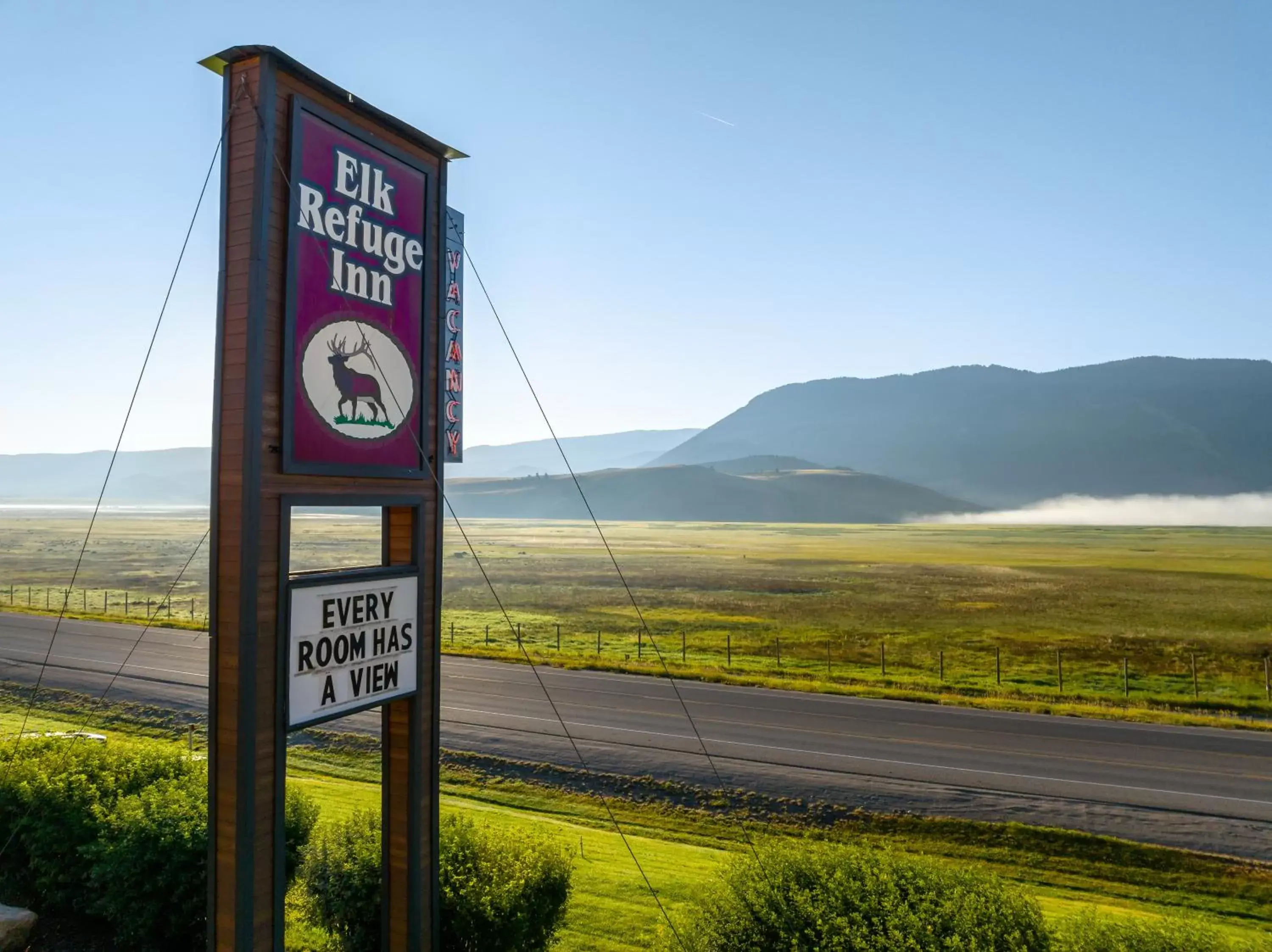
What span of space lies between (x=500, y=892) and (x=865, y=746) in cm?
1628

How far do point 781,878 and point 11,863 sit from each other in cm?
984

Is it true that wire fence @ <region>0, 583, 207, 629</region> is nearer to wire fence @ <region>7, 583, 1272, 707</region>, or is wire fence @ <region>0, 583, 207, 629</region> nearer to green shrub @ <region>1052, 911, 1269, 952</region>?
wire fence @ <region>7, 583, 1272, 707</region>

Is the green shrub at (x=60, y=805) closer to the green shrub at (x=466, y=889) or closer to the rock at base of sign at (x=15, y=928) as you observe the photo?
the rock at base of sign at (x=15, y=928)

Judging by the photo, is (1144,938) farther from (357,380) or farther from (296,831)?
(296,831)

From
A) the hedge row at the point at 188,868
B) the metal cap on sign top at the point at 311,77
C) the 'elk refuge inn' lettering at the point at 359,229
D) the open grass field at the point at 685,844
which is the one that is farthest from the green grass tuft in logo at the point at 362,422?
the open grass field at the point at 685,844

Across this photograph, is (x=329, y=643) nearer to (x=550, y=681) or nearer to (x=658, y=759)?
(x=658, y=759)

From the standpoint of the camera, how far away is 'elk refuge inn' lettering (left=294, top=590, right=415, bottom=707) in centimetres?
704

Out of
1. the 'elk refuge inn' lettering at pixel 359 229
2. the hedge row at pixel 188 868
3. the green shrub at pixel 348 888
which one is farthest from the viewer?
the green shrub at pixel 348 888

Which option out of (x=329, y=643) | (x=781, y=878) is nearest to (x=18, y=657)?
(x=329, y=643)

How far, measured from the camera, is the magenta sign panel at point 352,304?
6.89 metres

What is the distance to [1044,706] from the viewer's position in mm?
26656

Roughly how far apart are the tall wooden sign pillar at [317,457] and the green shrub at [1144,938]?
5942mm

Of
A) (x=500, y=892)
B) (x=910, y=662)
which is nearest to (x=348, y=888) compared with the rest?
(x=500, y=892)

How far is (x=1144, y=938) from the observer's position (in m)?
5.84
